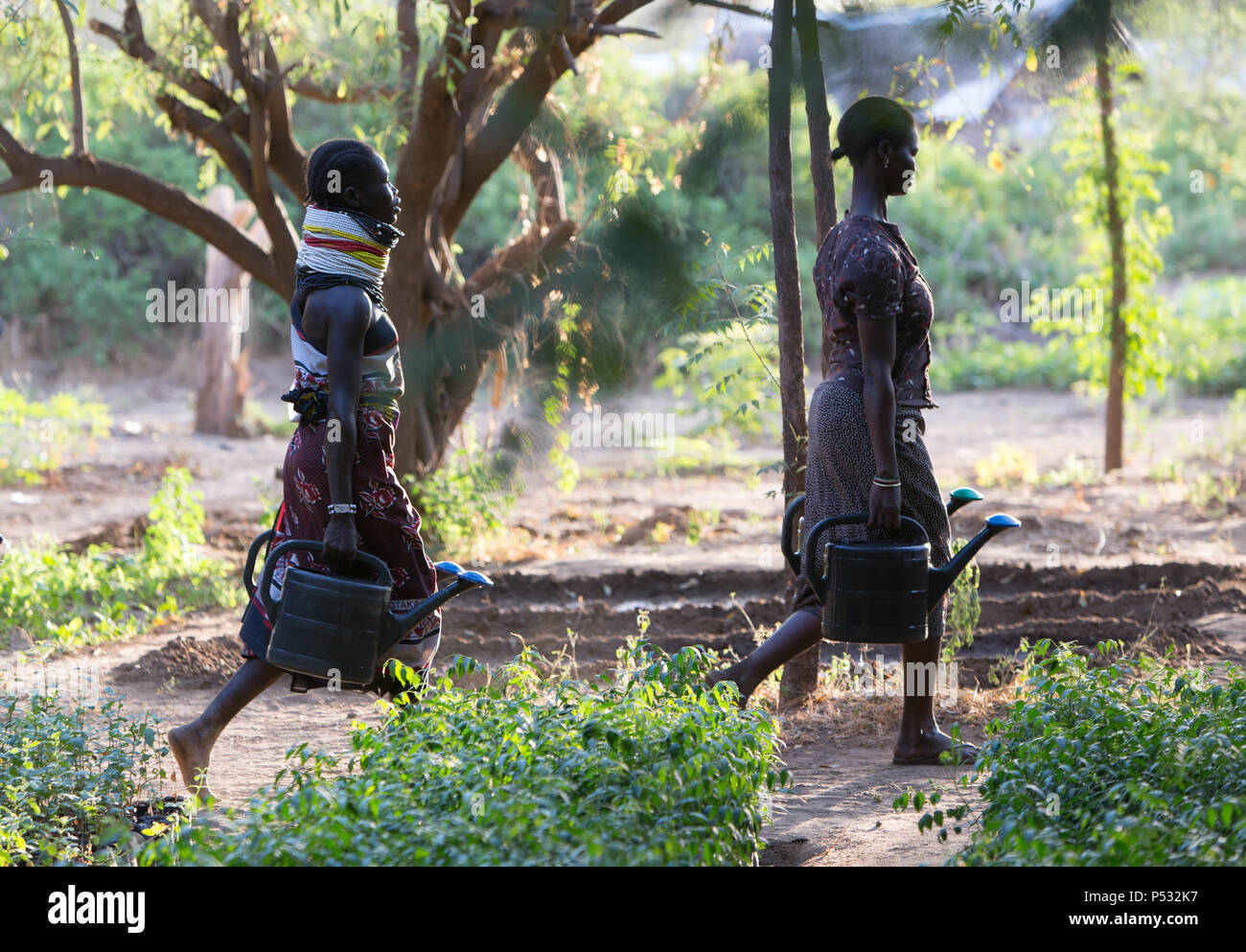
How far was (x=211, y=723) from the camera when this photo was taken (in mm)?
3203

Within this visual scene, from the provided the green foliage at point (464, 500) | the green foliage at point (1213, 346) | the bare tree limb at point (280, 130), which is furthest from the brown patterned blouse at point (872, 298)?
the green foliage at point (1213, 346)

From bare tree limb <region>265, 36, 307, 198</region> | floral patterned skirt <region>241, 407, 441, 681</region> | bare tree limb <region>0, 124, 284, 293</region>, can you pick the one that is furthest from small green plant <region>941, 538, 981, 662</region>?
bare tree limb <region>0, 124, 284, 293</region>

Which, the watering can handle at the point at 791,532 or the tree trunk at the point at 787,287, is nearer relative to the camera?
the watering can handle at the point at 791,532

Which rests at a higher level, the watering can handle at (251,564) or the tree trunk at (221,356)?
→ the tree trunk at (221,356)

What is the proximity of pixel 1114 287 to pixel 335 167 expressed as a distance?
300 inches

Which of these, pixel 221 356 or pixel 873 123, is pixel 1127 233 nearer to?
pixel 873 123

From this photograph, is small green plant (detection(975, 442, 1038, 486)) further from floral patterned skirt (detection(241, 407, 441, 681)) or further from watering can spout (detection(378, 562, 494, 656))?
watering can spout (detection(378, 562, 494, 656))

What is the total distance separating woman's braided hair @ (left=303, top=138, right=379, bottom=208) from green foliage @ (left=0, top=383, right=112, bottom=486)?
750 cm

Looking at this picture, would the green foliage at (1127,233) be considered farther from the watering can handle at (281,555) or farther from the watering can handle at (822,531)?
the watering can handle at (281,555)

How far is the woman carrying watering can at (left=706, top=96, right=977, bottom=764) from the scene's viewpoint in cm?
329

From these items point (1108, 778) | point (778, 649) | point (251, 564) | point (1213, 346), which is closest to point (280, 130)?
point (251, 564)

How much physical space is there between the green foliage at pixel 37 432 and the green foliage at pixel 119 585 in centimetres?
361

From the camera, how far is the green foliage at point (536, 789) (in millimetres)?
2217
